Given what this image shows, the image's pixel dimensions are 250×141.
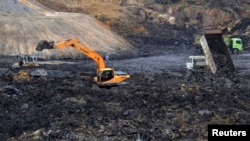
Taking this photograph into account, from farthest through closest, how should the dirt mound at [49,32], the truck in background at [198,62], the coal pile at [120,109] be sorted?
1. the dirt mound at [49,32]
2. the truck in background at [198,62]
3. the coal pile at [120,109]

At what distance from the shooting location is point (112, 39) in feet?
135

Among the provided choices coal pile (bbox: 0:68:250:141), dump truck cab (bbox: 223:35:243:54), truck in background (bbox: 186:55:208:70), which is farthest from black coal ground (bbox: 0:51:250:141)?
dump truck cab (bbox: 223:35:243:54)

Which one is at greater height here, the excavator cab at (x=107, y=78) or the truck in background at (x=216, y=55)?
the truck in background at (x=216, y=55)

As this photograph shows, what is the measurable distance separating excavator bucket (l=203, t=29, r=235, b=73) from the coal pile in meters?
2.67

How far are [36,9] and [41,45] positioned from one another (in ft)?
66.8

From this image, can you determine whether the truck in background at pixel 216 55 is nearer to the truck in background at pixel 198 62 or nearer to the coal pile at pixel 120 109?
the truck in background at pixel 198 62

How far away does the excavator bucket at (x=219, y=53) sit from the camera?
2812cm

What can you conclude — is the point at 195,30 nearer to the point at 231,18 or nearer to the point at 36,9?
the point at 231,18

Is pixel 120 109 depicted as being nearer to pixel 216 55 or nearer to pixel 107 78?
pixel 107 78

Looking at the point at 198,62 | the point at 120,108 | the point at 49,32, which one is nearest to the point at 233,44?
the point at 198,62

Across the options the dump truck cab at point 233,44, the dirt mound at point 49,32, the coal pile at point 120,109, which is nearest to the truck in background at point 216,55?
the coal pile at point 120,109

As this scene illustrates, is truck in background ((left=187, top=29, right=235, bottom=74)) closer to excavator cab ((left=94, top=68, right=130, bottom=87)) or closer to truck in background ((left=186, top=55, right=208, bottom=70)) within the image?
truck in background ((left=186, top=55, right=208, bottom=70))

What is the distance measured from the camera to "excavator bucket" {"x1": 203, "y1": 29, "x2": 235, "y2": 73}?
28.1 meters

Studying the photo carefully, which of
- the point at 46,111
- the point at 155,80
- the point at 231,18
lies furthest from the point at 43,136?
the point at 231,18
